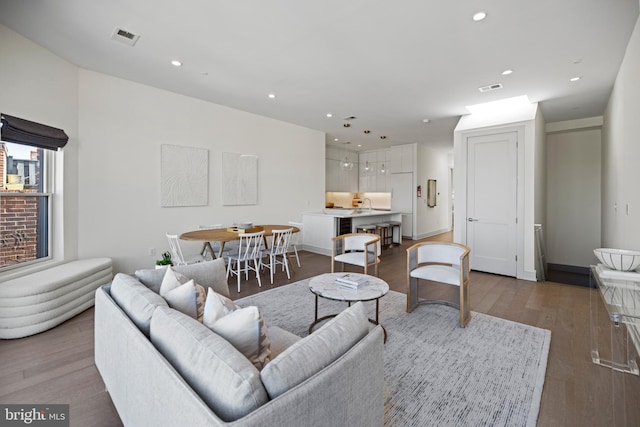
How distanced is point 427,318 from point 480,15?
305cm

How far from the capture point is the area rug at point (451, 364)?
1.79 meters

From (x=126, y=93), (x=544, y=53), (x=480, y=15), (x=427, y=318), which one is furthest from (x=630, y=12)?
(x=126, y=93)

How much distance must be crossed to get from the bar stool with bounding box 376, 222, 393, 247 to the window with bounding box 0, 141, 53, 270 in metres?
6.02

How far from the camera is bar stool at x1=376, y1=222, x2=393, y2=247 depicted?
23.6 feet

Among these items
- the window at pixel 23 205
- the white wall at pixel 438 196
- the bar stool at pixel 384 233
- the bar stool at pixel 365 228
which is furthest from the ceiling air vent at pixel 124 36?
the white wall at pixel 438 196

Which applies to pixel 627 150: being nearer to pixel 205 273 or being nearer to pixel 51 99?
pixel 205 273

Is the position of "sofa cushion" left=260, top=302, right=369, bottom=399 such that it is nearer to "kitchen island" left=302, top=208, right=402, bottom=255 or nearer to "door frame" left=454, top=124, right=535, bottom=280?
"door frame" left=454, top=124, right=535, bottom=280

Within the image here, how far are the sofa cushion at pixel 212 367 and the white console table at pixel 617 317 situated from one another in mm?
2467

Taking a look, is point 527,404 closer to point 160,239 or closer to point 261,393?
point 261,393

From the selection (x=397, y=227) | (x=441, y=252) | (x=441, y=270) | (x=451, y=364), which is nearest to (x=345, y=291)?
(x=451, y=364)

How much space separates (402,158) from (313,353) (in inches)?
339

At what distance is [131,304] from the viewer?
5.27 ft

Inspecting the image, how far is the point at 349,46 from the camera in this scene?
320 cm

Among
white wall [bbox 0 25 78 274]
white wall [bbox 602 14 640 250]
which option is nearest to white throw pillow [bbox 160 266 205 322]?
white wall [bbox 0 25 78 274]
